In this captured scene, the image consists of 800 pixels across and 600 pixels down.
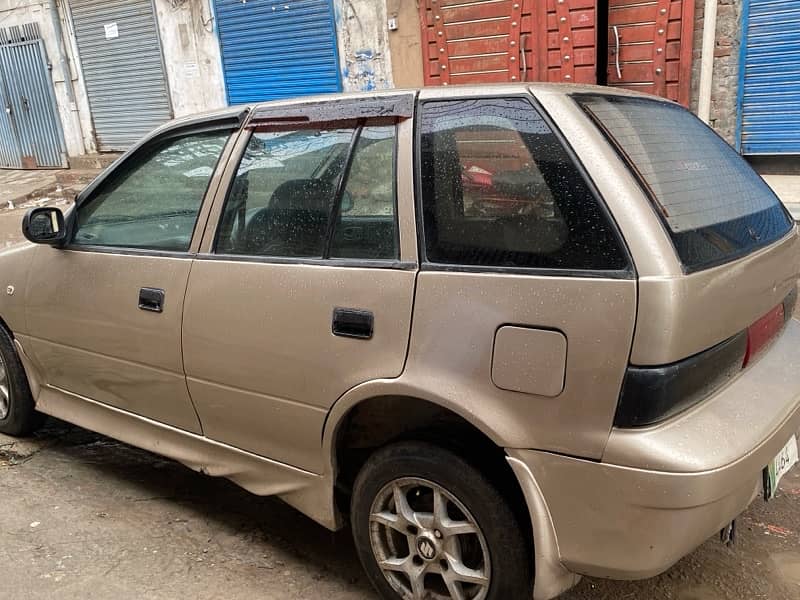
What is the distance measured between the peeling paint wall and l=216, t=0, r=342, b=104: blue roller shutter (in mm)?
146

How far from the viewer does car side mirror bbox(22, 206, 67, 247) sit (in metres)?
3.13

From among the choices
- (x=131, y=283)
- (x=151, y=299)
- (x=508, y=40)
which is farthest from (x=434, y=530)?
(x=508, y=40)

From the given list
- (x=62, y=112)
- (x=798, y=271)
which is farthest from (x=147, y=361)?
(x=62, y=112)

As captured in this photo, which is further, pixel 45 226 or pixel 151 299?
pixel 45 226

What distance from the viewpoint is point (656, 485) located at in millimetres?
1724

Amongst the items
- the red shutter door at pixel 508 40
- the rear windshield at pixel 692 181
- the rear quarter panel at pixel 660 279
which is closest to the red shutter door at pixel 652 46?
the red shutter door at pixel 508 40

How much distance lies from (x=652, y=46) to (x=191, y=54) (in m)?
6.87

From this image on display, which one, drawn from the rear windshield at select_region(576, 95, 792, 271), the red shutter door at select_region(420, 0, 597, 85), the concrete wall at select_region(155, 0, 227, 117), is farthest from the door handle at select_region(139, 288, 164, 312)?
the concrete wall at select_region(155, 0, 227, 117)

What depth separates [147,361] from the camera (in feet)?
→ 9.37

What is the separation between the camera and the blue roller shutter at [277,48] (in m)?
9.23

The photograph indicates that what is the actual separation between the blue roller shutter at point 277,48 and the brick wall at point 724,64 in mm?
4482

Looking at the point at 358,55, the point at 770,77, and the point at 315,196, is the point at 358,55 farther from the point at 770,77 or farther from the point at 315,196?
the point at 315,196

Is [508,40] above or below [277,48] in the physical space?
below

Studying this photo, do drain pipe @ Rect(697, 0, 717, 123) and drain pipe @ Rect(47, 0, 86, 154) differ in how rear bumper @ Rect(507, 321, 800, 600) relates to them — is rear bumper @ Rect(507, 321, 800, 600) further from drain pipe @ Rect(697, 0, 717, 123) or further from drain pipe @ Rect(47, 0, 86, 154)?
drain pipe @ Rect(47, 0, 86, 154)
